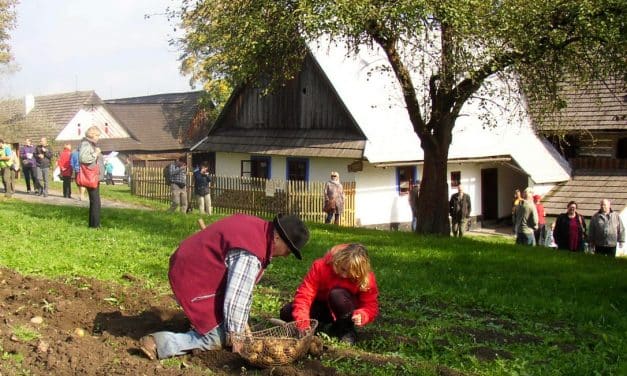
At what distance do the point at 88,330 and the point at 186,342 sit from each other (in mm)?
1341

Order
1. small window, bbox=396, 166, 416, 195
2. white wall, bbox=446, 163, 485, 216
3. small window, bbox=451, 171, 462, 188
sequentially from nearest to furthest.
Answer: small window, bbox=396, 166, 416, 195 → small window, bbox=451, 171, 462, 188 → white wall, bbox=446, 163, 485, 216

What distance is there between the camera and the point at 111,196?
106 ft

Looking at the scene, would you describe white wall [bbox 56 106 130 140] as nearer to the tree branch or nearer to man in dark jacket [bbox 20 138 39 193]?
man in dark jacket [bbox 20 138 39 193]

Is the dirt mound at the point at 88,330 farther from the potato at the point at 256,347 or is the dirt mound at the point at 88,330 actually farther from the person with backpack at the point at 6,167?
the person with backpack at the point at 6,167

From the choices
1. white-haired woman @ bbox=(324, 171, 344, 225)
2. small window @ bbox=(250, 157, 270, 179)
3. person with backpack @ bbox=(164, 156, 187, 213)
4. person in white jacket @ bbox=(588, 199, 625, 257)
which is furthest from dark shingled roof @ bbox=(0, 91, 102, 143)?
person in white jacket @ bbox=(588, 199, 625, 257)

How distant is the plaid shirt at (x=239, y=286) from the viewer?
5520 millimetres

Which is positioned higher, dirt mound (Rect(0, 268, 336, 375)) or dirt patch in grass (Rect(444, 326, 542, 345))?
dirt mound (Rect(0, 268, 336, 375))

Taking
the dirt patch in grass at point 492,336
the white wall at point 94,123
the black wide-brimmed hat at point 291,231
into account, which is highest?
the white wall at point 94,123

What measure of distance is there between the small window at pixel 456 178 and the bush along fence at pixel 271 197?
20.3 ft

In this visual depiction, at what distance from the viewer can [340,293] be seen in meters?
6.43

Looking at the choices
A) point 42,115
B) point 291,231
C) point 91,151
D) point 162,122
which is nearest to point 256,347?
point 291,231

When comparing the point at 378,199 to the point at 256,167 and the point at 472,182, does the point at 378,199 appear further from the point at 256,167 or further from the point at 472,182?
the point at 256,167

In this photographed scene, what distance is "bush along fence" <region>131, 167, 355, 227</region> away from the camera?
85.5ft

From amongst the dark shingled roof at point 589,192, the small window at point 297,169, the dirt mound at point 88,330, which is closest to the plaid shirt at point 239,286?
the dirt mound at point 88,330
